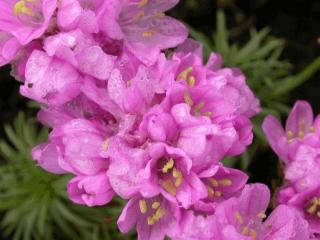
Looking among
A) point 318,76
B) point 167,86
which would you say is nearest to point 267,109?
point 318,76

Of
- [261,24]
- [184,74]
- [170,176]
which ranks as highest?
[184,74]

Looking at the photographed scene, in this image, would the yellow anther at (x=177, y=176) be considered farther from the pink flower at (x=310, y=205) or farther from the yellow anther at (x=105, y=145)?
the pink flower at (x=310, y=205)

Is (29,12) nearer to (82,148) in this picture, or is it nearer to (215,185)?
(82,148)

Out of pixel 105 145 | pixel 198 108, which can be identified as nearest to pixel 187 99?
pixel 198 108

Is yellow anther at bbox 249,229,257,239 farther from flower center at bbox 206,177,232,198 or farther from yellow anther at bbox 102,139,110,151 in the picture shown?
yellow anther at bbox 102,139,110,151

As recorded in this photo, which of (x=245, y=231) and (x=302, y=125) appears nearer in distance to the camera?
(x=245, y=231)

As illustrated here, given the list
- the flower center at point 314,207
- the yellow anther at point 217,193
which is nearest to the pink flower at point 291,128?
the flower center at point 314,207

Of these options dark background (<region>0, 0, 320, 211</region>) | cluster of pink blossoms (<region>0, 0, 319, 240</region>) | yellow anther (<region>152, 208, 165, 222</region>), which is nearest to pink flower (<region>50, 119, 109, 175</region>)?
cluster of pink blossoms (<region>0, 0, 319, 240</region>)
